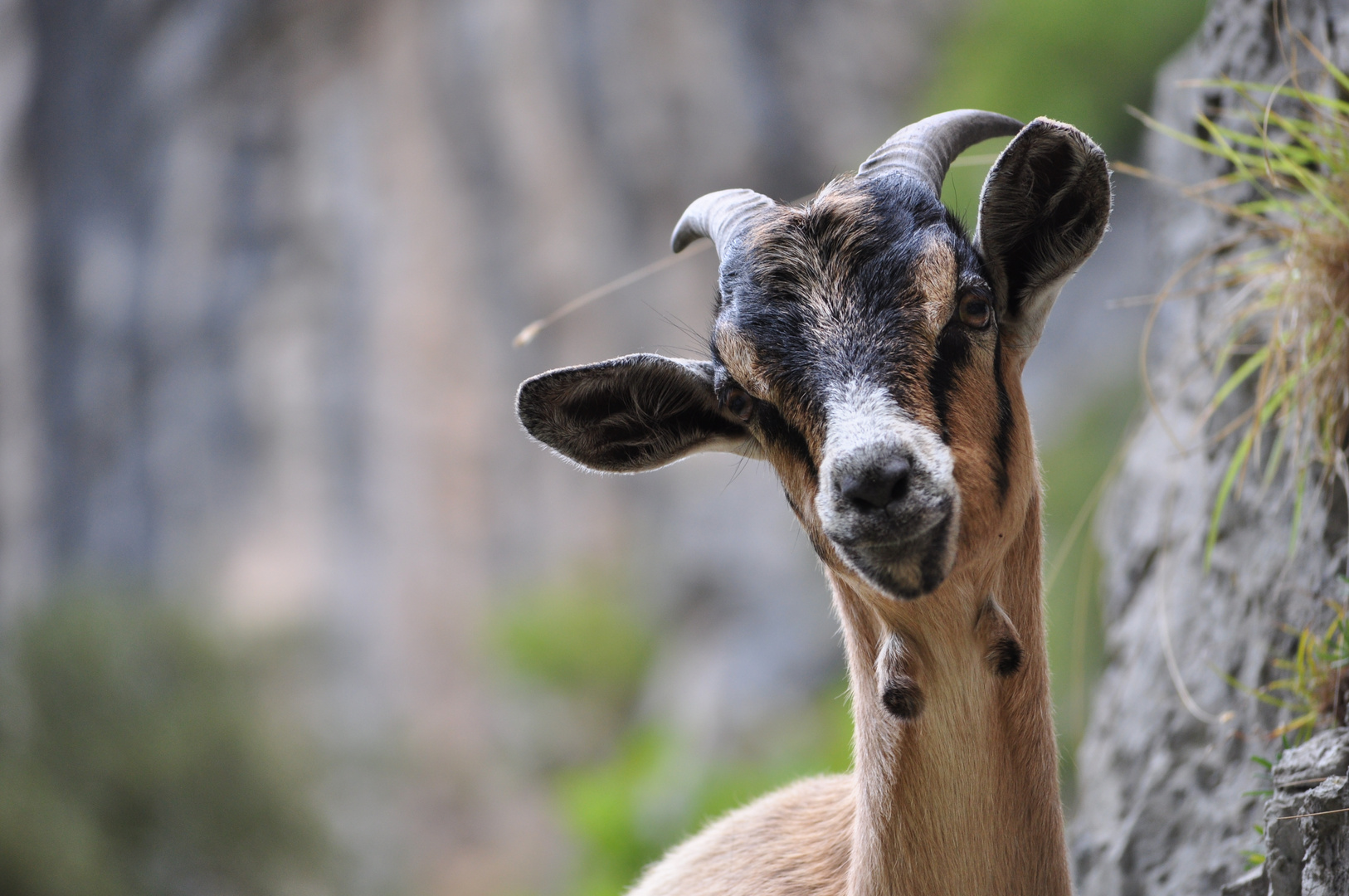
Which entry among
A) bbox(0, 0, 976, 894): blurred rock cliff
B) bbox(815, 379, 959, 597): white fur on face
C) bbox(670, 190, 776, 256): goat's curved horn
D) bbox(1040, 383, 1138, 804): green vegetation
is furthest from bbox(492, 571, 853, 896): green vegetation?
bbox(815, 379, 959, 597): white fur on face

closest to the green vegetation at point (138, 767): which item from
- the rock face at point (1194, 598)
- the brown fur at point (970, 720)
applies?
the rock face at point (1194, 598)

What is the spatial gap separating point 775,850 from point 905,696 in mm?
1289

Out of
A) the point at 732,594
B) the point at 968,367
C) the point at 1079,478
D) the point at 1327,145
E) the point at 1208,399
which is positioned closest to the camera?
the point at 968,367

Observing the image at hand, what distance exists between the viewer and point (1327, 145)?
4164 millimetres

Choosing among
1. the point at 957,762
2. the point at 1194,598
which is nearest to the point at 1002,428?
the point at 957,762

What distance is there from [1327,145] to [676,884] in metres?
3.76

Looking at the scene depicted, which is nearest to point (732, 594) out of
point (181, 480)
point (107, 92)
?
point (181, 480)

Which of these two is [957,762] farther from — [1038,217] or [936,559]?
[1038,217]

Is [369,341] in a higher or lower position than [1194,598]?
higher

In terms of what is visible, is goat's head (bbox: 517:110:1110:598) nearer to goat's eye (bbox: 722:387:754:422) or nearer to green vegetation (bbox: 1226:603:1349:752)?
goat's eye (bbox: 722:387:754:422)

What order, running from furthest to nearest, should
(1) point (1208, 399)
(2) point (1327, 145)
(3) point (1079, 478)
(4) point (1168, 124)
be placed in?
(3) point (1079, 478)
(4) point (1168, 124)
(1) point (1208, 399)
(2) point (1327, 145)

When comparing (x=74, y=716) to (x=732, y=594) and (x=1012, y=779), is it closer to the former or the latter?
(x=732, y=594)

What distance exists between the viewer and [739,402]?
3.40 metres

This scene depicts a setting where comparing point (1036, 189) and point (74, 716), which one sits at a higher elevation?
point (74, 716)
